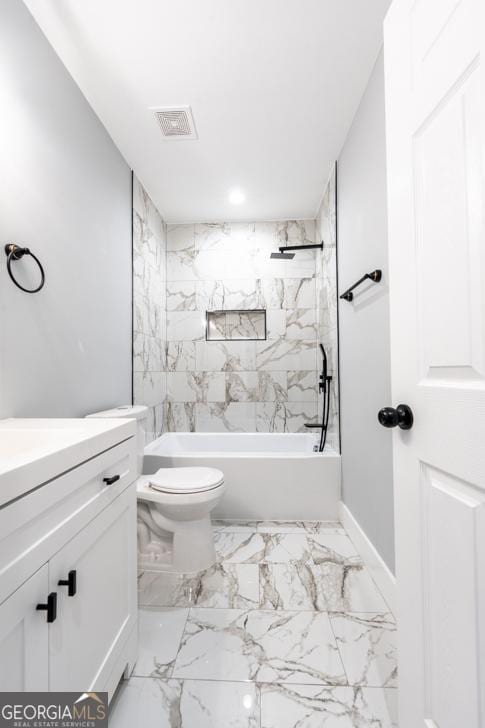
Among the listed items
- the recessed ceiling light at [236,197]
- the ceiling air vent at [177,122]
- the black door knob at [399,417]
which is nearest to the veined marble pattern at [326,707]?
the black door knob at [399,417]

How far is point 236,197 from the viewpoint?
9.66 ft

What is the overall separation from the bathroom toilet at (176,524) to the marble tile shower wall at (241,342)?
5.20 feet

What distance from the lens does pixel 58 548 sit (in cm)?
74

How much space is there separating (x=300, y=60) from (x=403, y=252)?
1434 mm

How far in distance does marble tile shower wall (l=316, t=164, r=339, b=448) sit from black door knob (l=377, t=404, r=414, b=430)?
1699mm

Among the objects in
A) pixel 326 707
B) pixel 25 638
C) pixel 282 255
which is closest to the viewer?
pixel 25 638

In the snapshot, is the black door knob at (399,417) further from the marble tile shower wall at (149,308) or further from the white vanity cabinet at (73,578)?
the marble tile shower wall at (149,308)

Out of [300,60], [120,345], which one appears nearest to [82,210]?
[120,345]

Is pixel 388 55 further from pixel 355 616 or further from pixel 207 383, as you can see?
pixel 207 383

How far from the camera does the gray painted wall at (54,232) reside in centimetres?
127

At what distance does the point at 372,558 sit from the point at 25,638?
1.61 m

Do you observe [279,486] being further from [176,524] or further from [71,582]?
[71,582]

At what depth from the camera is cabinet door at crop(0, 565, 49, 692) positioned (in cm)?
58

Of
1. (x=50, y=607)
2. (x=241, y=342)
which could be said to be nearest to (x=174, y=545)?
(x=50, y=607)
